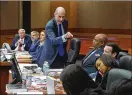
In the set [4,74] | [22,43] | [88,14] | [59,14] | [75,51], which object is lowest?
[4,74]

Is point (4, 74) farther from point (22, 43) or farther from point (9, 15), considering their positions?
point (9, 15)

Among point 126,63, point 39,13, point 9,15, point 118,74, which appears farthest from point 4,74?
point 39,13

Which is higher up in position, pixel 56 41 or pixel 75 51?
pixel 56 41

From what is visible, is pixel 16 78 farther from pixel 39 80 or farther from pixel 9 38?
pixel 9 38

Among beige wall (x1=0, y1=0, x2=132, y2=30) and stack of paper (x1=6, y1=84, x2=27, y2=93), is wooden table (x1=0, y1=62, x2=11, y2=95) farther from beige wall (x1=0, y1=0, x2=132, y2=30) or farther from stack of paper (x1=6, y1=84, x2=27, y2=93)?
beige wall (x1=0, y1=0, x2=132, y2=30)

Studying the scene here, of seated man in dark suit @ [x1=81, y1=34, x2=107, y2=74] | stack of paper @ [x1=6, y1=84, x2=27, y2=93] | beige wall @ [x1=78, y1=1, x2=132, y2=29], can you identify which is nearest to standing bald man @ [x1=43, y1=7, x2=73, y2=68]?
seated man in dark suit @ [x1=81, y1=34, x2=107, y2=74]

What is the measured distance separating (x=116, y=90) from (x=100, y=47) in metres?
2.80

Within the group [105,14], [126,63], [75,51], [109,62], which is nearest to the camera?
[126,63]

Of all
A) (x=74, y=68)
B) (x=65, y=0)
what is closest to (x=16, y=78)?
(x=74, y=68)

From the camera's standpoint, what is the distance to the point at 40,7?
36.7 feet

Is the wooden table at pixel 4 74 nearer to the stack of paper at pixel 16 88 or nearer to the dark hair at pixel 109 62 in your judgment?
the stack of paper at pixel 16 88

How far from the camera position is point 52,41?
182 inches

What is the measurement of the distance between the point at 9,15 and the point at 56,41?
6.33 meters

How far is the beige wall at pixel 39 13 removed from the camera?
36.1ft
